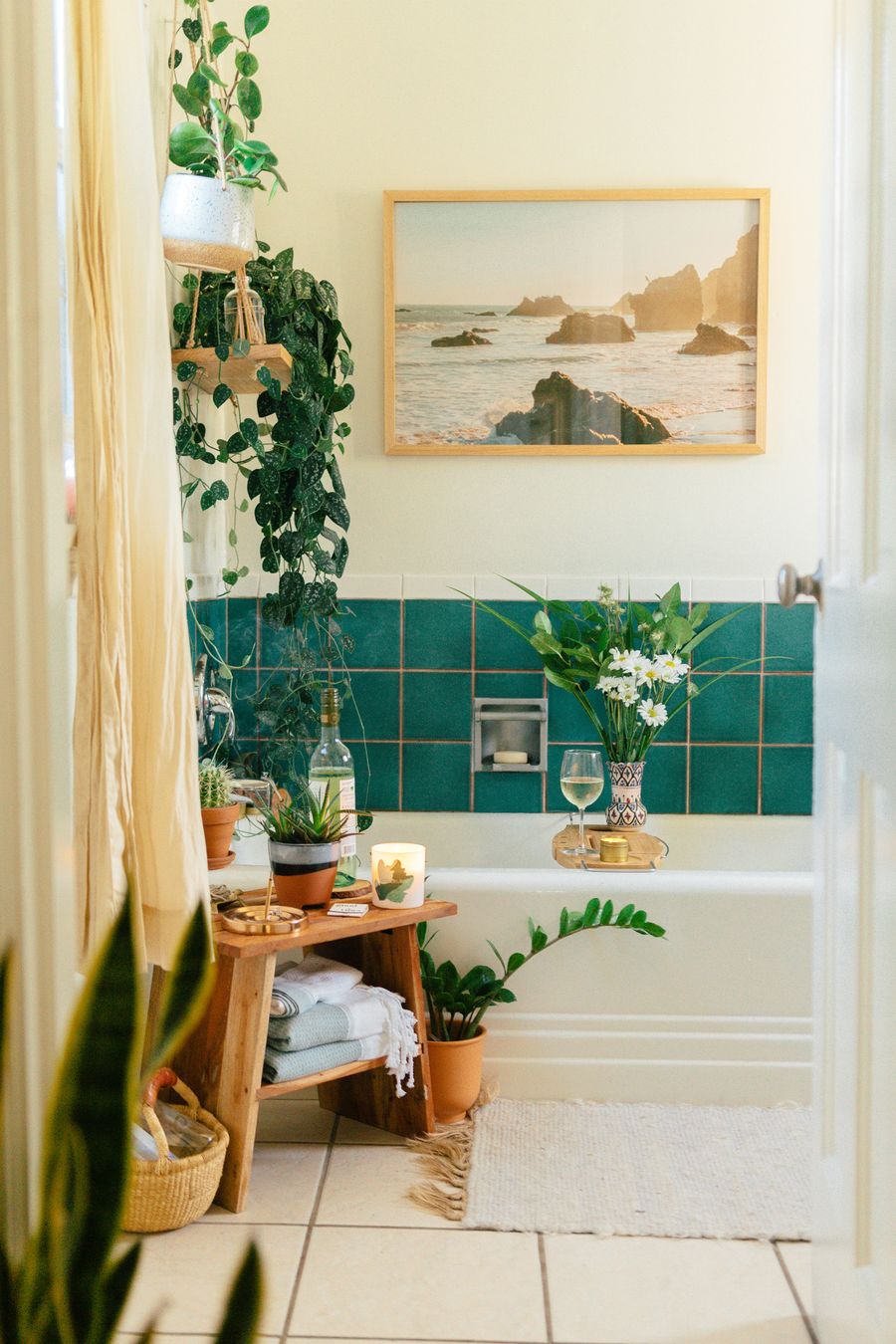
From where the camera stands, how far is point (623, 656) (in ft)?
10.1

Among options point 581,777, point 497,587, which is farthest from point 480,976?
→ point 497,587

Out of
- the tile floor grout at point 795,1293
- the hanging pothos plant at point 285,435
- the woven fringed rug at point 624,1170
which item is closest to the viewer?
the tile floor grout at point 795,1293

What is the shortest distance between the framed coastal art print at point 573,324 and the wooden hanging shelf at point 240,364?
654mm

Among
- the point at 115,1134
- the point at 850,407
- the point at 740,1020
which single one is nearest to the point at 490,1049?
the point at 740,1020

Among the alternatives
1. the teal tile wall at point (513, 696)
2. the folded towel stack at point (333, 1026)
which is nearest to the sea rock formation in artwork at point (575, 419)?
the teal tile wall at point (513, 696)

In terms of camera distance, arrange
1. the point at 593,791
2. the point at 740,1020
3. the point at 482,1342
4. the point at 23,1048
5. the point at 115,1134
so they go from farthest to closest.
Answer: the point at 593,791 < the point at 740,1020 < the point at 482,1342 < the point at 23,1048 < the point at 115,1134

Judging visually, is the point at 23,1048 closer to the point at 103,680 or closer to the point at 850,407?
the point at 103,680

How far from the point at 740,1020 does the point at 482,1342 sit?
3.37 ft

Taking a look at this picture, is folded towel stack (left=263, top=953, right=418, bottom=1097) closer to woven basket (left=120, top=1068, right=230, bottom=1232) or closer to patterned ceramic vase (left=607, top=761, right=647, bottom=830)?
woven basket (left=120, top=1068, right=230, bottom=1232)

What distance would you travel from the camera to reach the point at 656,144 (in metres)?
3.29

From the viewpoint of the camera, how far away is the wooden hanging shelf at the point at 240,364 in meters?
2.56

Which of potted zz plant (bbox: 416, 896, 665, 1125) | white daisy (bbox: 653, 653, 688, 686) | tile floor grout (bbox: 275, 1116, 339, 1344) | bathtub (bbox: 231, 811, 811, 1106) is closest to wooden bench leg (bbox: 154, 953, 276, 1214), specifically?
tile floor grout (bbox: 275, 1116, 339, 1344)

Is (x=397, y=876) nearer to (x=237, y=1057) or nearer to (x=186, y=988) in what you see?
(x=237, y=1057)

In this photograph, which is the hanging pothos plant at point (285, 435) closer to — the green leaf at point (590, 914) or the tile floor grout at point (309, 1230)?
the green leaf at point (590, 914)
